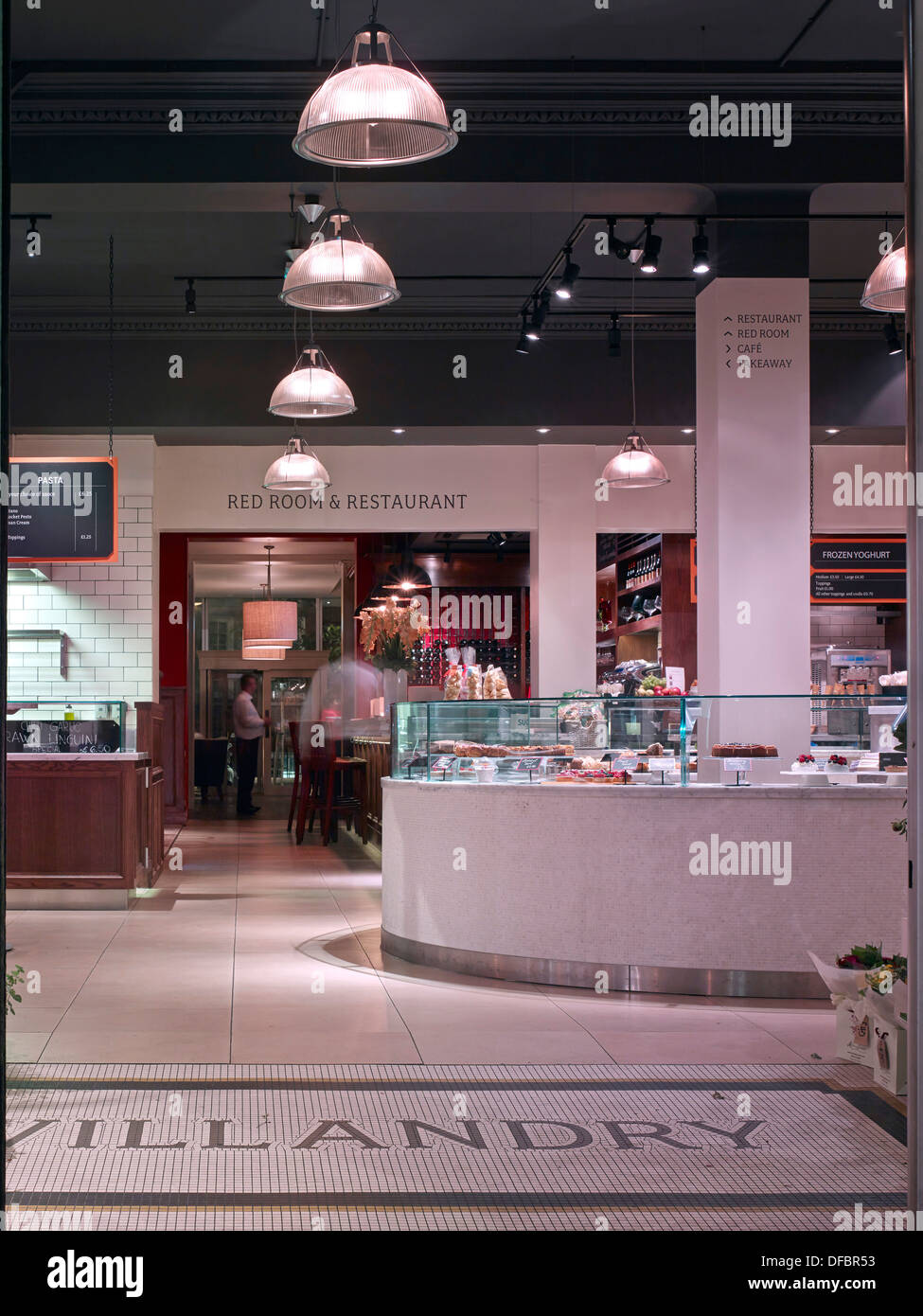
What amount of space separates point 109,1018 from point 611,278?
22.8ft

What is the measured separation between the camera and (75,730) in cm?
834

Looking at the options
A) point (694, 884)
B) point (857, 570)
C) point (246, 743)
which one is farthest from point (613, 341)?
point (246, 743)

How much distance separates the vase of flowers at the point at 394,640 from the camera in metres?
12.2

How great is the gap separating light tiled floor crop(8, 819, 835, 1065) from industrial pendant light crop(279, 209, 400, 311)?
2920mm

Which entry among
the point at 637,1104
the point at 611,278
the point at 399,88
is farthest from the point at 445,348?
the point at 637,1104

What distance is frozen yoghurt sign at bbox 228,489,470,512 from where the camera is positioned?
37.5 feet

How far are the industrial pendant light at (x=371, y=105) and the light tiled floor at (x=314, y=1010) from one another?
3.00 meters

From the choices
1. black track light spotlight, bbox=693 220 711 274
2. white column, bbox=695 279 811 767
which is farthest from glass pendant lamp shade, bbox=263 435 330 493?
black track light spotlight, bbox=693 220 711 274

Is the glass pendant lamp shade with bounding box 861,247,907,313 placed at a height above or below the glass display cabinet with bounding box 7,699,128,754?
above

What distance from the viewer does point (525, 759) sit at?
19.2 feet

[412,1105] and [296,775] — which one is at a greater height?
[296,775]

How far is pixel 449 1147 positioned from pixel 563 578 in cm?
839

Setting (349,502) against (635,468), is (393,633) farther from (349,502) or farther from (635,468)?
(635,468)

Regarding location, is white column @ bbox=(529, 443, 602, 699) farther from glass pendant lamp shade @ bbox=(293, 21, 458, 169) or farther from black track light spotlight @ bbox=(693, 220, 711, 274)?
glass pendant lamp shade @ bbox=(293, 21, 458, 169)
